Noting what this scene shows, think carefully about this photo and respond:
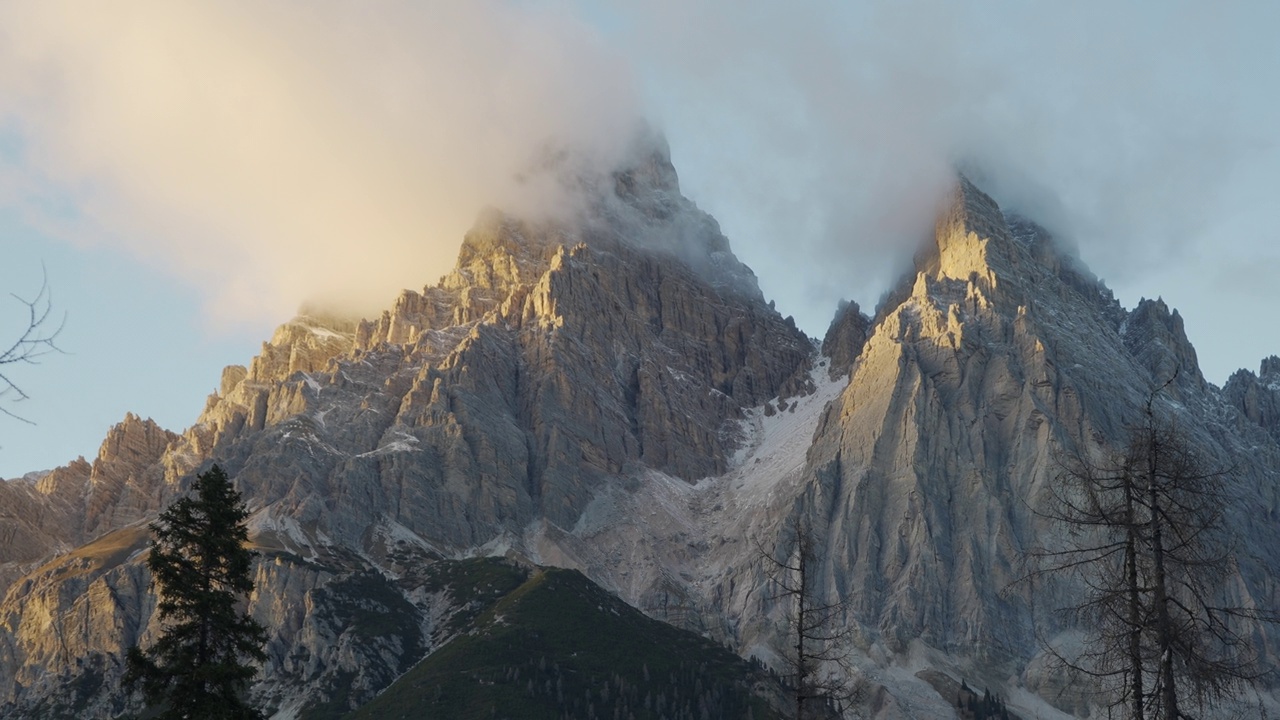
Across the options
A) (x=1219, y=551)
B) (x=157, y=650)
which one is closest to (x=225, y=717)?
(x=157, y=650)

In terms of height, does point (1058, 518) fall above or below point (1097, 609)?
above

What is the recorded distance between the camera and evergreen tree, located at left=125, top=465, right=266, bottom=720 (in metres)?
48.2

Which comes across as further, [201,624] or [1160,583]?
[201,624]

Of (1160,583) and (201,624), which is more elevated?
(1160,583)

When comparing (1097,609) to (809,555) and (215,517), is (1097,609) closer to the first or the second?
(809,555)

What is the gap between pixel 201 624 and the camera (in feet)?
163

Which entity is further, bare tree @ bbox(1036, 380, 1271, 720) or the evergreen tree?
the evergreen tree

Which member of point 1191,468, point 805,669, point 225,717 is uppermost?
point 1191,468

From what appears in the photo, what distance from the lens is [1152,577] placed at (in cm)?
3428

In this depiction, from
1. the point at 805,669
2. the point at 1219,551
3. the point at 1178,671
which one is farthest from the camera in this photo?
the point at 805,669

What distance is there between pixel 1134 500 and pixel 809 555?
43.0 ft

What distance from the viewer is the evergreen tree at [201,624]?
48.2 meters

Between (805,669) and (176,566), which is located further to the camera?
(176,566)

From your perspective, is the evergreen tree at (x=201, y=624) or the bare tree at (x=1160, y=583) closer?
the bare tree at (x=1160, y=583)
